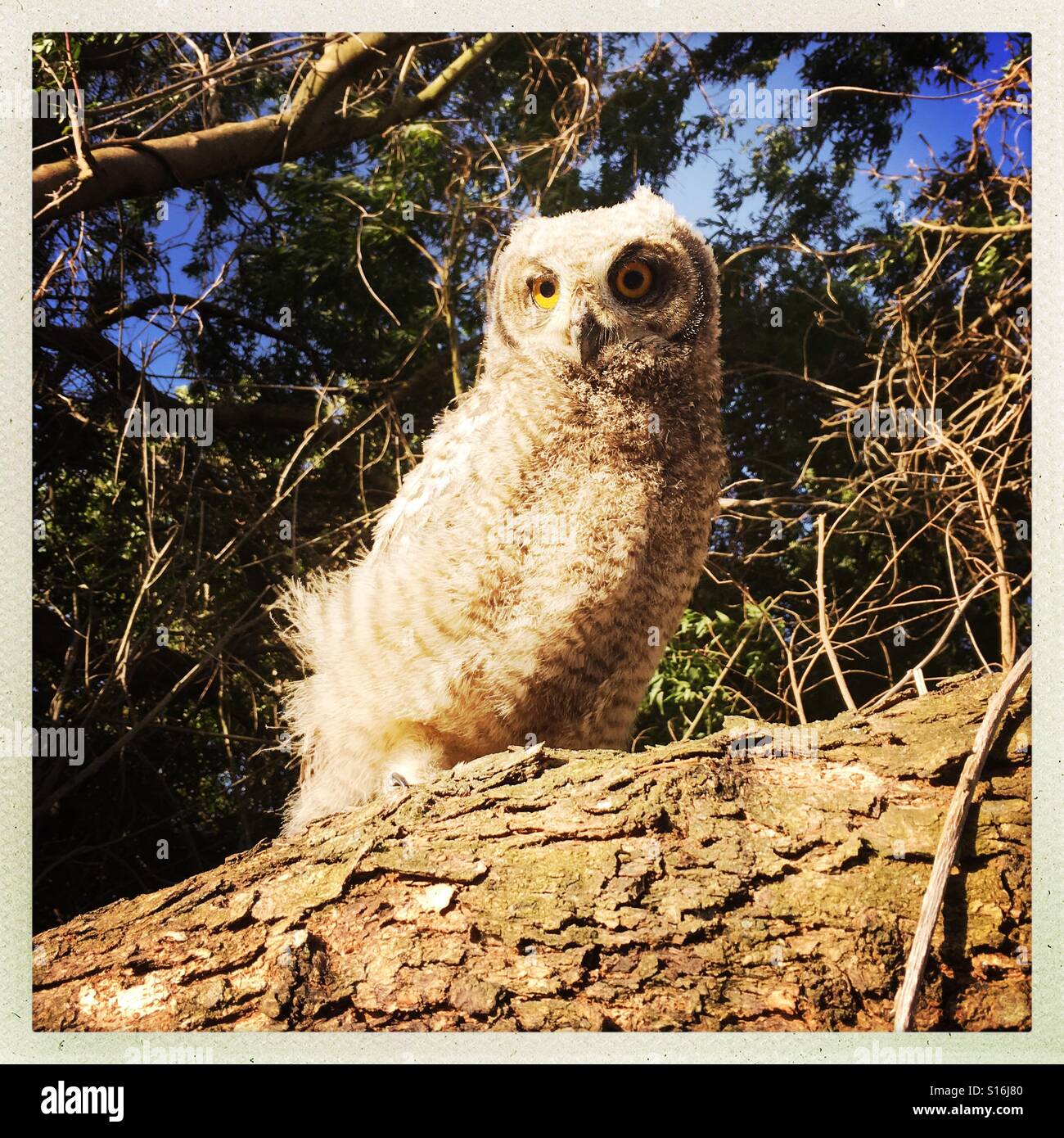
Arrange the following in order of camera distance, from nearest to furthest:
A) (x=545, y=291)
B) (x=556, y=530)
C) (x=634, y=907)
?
(x=634, y=907) → (x=556, y=530) → (x=545, y=291)

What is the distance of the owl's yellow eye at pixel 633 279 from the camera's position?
1.82 m

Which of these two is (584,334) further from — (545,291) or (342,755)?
(342,755)

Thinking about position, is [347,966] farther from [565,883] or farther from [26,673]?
[26,673]

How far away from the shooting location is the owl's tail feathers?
1846 millimetres

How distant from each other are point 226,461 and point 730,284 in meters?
1.40

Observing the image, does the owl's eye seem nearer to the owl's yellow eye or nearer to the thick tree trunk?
the owl's yellow eye

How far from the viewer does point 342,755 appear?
1.95 metres

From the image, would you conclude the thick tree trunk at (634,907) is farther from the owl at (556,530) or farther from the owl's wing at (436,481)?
the owl's wing at (436,481)

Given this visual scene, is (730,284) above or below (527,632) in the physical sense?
above

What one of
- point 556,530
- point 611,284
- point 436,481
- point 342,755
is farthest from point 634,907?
point 611,284

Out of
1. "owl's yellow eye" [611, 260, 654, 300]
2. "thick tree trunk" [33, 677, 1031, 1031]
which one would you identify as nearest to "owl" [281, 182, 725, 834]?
"owl's yellow eye" [611, 260, 654, 300]

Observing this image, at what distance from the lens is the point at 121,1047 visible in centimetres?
149

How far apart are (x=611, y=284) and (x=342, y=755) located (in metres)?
1.20
